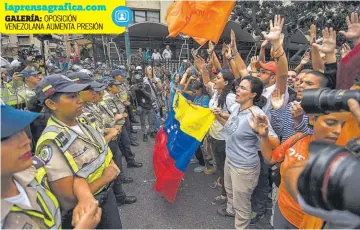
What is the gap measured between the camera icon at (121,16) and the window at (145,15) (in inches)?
637

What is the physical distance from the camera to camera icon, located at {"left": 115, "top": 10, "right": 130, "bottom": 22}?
22.6 feet

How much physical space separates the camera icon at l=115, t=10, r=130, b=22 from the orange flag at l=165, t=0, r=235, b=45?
3273mm

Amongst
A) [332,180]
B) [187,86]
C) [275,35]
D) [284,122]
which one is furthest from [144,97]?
[332,180]

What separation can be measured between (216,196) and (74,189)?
8.74 feet

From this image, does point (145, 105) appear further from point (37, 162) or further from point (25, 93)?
point (37, 162)

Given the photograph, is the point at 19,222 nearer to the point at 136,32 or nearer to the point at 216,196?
the point at 216,196

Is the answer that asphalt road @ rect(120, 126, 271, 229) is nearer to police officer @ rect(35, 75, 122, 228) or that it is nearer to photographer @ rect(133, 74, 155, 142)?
police officer @ rect(35, 75, 122, 228)

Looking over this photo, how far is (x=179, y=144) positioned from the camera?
389 centimetres

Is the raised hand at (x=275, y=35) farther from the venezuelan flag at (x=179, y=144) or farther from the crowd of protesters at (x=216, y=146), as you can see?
the venezuelan flag at (x=179, y=144)

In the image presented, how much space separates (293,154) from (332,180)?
1.03 m

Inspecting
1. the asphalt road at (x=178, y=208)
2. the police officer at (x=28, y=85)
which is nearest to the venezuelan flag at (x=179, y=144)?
the asphalt road at (x=178, y=208)

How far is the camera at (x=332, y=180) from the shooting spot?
0.90 metres

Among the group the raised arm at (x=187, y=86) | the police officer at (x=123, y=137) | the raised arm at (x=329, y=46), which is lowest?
the police officer at (x=123, y=137)

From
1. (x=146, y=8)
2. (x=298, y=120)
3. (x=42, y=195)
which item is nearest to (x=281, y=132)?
(x=298, y=120)
